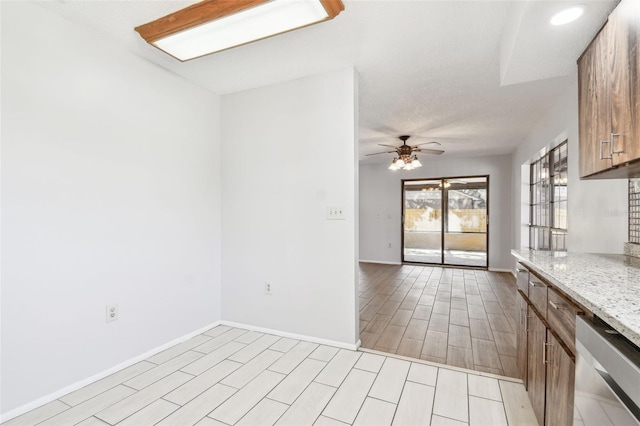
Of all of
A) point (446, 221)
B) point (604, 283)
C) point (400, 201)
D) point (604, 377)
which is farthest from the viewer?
point (400, 201)

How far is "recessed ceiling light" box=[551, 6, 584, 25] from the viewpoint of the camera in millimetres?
1412

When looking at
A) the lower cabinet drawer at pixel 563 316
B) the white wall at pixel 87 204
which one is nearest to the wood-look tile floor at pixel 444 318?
the lower cabinet drawer at pixel 563 316

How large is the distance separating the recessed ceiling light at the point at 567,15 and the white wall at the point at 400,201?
5150 millimetres

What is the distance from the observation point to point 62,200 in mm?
1938

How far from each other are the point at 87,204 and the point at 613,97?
→ 10.1 feet

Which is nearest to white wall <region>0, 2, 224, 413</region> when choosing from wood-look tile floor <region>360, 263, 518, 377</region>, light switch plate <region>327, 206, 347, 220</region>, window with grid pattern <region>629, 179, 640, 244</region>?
light switch plate <region>327, 206, 347, 220</region>

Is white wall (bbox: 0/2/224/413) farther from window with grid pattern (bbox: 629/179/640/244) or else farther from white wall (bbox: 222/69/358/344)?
window with grid pattern (bbox: 629/179/640/244)

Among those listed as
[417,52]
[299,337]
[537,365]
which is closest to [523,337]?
[537,365]

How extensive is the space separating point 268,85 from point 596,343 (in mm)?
2926

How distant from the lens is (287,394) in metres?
1.93

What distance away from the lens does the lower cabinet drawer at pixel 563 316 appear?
1.08 m

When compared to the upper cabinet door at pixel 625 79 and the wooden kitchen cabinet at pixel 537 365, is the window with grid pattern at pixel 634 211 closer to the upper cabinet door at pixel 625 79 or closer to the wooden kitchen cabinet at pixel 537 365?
the upper cabinet door at pixel 625 79

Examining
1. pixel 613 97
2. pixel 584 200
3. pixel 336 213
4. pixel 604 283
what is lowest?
pixel 604 283

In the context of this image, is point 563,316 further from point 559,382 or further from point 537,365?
point 537,365
